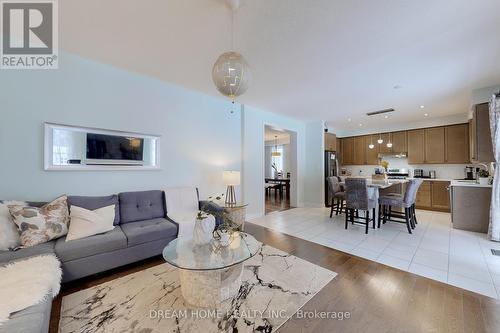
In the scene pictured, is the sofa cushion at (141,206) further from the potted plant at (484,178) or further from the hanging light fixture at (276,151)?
the hanging light fixture at (276,151)

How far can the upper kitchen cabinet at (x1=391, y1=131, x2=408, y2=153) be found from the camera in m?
6.35

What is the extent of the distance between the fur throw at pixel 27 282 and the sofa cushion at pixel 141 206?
3.31 feet

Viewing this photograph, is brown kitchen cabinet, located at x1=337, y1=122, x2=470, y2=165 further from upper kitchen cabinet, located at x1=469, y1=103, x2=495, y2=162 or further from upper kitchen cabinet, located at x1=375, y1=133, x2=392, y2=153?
upper kitchen cabinet, located at x1=469, y1=103, x2=495, y2=162

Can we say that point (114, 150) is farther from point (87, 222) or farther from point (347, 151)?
point (347, 151)

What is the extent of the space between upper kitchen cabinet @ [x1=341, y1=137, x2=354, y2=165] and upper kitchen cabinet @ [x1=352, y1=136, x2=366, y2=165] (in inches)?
4.4

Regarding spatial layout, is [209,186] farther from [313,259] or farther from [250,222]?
[313,259]

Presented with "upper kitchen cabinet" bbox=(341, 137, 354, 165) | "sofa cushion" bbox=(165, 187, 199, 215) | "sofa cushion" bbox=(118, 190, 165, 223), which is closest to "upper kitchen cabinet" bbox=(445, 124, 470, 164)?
"upper kitchen cabinet" bbox=(341, 137, 354, 165)

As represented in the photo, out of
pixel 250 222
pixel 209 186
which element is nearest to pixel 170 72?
pixel 209 186

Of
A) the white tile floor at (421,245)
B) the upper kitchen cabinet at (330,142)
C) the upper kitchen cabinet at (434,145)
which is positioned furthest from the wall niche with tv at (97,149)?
the upper kitchen cabinet at (434,145)

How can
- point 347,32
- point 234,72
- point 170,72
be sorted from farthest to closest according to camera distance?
point 170,72, point 347,32, point 234,72

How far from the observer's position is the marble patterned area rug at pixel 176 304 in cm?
159

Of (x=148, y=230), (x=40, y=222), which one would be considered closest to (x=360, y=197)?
(x=148, y=230)

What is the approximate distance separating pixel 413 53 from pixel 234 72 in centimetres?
242

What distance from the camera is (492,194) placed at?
3.41m
